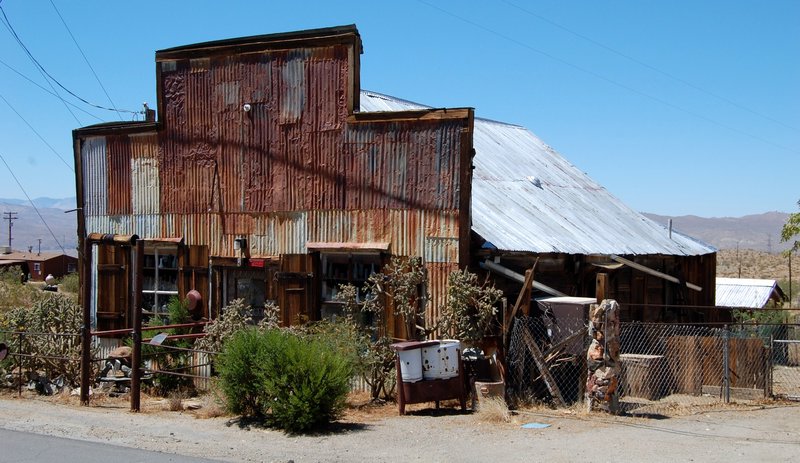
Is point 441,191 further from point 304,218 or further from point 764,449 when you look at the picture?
point 764,449

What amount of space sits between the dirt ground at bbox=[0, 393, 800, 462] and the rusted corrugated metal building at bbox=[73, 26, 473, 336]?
2755 millimetres

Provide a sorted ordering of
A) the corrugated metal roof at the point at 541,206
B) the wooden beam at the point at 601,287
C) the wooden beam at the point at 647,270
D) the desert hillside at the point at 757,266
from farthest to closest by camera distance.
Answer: the desert hillside at the point at 757,266
the wooden beam at the point at 647,270
the corrugated metal roof at the point at 541,206
the wooden beam at the point at 601,287

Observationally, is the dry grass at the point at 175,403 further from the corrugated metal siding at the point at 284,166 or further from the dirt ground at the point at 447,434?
Result: the corrugated metal siding at the point at 284,166

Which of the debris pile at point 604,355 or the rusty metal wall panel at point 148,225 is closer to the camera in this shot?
the debris pile at point 604,355

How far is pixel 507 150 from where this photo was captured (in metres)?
20.6

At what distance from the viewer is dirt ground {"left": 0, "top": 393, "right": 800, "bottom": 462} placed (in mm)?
9781

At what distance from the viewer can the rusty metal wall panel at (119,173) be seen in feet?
57.5

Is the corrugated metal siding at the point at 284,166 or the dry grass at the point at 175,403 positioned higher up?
the corrugated metal siding at the point at 284,166

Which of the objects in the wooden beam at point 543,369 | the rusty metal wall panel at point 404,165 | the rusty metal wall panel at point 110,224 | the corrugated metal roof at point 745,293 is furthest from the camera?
the corrugated metal roof at point 745,293

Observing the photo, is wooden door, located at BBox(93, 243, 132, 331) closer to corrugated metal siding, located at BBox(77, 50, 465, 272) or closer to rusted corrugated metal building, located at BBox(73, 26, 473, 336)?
rusted corrugated metal building, located at BBox(73, 26, 473, 336)

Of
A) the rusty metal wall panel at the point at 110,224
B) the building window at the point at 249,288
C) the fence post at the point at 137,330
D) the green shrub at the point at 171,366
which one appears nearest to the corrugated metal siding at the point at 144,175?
the rusty metal wall panel at the point at 110,224

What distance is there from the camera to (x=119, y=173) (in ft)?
58.0

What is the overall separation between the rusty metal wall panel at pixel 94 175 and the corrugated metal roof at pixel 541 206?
5.55m

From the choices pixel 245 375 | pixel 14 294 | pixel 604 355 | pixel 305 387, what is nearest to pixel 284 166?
pixel 245 375
